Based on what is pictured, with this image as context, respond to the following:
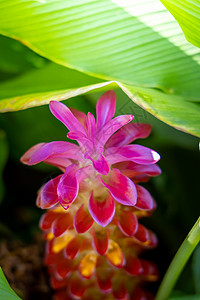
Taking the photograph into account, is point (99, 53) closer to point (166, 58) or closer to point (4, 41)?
point (166, 58)

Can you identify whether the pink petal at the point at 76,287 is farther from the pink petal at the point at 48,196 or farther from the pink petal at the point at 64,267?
the pink petal at the point at 48,196

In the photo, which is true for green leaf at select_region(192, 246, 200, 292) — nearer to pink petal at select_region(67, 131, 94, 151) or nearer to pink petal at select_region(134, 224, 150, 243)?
pink petal at select_region(134, 224, 150, 243)

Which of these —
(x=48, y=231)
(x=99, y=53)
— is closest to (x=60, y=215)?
(x=48, y=231)

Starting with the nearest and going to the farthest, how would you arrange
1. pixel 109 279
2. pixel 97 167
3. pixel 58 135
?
pixel 97 167 < pixel 109 279 < pixel 58 135

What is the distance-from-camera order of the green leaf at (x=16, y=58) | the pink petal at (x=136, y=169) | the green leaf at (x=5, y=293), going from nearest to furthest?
the green leaf at (x=5, y=293), the pink petal at (x=136, y=169), the green leaf at (x=16, y=58)

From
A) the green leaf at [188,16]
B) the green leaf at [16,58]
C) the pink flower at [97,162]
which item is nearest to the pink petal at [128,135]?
the pink flower at [97,162]

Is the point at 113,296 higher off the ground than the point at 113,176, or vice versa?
the point at 113,176
